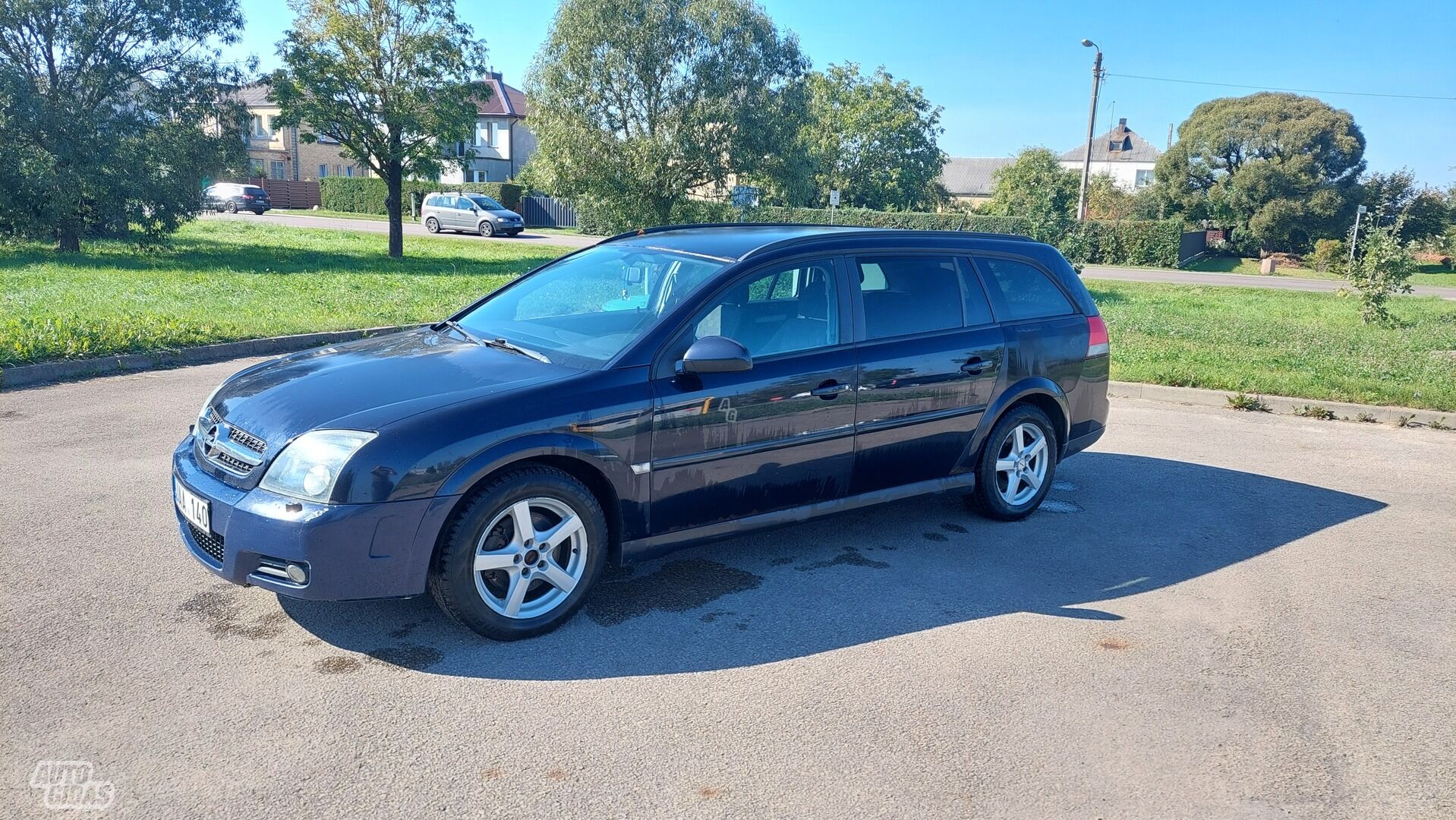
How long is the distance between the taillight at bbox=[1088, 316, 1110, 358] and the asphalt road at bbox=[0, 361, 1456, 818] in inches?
42.7

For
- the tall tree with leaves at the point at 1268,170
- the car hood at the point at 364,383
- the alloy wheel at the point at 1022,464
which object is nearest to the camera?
the car hood at the point at 364,383

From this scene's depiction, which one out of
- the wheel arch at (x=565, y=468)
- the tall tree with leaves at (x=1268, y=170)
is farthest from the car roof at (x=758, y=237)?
the tall tree with leaves at (x=1268, y=170)

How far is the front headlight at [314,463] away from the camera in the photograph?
389 centimetres

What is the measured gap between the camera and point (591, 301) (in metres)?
5.35

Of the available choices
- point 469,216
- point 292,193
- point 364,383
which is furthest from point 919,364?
point 292,193

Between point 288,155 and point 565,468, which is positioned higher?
Result: point 288,155

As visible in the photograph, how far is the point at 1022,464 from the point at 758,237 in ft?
7.06

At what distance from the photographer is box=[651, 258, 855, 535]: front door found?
15.2 feet

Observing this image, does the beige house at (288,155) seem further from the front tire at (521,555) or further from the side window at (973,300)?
the front tire at (521,555)

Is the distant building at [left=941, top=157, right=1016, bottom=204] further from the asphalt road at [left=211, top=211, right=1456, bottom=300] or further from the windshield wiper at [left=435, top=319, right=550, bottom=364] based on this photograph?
the windshield wiper at [left=435, top=319, right=550, bottom=364]

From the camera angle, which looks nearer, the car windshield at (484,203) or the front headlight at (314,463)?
the front headlight at (314,463)

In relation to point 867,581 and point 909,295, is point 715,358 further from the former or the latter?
point 909,295

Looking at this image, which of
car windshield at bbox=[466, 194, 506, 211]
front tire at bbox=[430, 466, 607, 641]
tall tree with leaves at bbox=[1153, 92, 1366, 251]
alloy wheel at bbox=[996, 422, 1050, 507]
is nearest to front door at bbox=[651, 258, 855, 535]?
front tire at bbox=[430, 466, 607, 641]

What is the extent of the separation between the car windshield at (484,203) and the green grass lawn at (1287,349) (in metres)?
24.3
